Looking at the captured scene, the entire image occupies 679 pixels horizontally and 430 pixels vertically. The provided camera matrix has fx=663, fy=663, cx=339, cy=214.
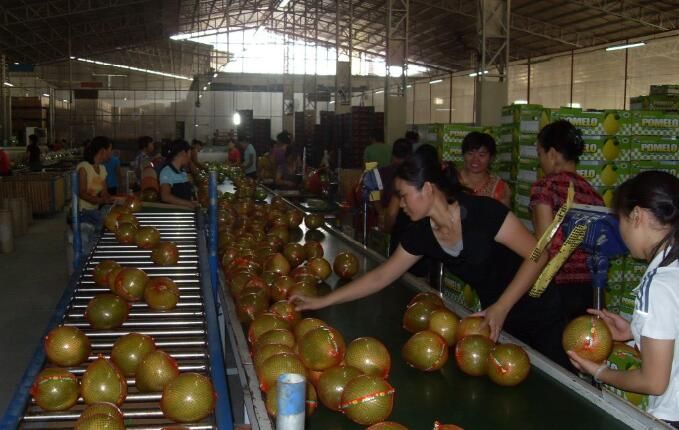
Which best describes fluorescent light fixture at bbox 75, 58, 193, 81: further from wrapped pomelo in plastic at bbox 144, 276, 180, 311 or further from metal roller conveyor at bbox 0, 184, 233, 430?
wrapped pomelo in plastic at bbox 144, 276, 180, 311

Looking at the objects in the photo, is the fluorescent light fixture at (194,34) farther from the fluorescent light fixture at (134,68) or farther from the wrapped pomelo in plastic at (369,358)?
the wrapped pomelo in plastic at (369,358)

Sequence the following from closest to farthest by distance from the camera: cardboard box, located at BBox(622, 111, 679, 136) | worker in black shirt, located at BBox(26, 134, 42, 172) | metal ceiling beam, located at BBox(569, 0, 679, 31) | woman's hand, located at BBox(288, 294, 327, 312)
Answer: woman's hand, located at BBox(288, 294, 327, 312), cardboard box, located at BBox(622, 111, 679, 136), worker in black shirt, located at BBox(26, 134, 42, 172), metal ceiling beam, located at BBox(569, 0, 679, 31)

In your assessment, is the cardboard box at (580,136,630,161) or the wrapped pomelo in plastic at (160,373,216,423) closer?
the wrapped pomelo in plastic at (160,373,216,423)

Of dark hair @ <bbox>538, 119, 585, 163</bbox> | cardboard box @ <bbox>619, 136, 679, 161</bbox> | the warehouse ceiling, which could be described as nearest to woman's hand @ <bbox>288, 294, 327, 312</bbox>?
dark hair @ <bbox>538, 119, 585, 163</bbox>

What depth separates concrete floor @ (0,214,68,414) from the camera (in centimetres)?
548

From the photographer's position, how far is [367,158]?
31.9 feet

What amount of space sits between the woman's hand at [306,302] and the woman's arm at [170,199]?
272 centimetres

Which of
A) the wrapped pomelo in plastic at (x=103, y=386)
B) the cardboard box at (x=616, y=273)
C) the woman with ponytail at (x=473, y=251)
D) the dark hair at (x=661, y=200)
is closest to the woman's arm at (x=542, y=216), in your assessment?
the woman with ponytail at (x=473, y=251)

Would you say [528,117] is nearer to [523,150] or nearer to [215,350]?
[523,150]

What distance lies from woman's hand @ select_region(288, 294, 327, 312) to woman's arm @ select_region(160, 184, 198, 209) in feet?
8.92

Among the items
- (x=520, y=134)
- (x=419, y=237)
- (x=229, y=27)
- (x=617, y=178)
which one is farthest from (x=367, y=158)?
(x=229, y=27)

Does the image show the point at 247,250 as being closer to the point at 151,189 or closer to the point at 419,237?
the point at 419,237

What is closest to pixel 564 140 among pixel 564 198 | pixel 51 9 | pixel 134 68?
pixel 564 198

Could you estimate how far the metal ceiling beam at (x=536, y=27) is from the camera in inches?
943
